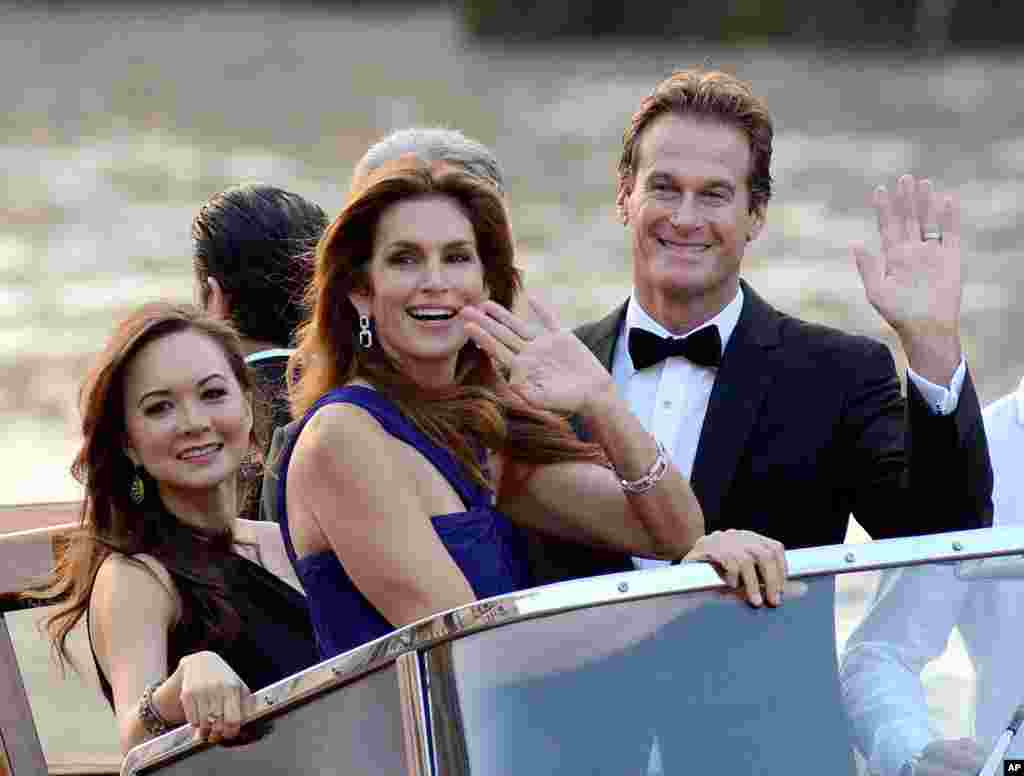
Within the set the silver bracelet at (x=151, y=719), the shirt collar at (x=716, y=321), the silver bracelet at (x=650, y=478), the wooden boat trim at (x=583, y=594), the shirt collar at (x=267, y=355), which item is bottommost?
the silver bracelet at (x=151, y=719)

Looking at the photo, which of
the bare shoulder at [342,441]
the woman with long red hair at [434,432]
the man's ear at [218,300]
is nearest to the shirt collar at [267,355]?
the man's ear at [218,300]

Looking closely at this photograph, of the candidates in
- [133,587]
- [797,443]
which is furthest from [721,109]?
[133,587]

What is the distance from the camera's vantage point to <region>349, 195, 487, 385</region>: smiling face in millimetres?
2826

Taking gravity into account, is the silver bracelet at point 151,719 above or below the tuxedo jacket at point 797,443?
below

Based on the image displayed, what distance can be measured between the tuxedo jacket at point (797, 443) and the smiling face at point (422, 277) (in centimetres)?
47

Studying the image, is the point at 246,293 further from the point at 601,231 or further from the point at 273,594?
the point at 601,231

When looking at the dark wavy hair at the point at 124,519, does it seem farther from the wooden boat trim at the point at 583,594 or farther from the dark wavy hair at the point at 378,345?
the wooden boat trim at the point at 583,594

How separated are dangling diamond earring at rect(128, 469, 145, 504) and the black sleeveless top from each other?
0.49 ft

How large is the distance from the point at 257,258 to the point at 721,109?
3.22ft

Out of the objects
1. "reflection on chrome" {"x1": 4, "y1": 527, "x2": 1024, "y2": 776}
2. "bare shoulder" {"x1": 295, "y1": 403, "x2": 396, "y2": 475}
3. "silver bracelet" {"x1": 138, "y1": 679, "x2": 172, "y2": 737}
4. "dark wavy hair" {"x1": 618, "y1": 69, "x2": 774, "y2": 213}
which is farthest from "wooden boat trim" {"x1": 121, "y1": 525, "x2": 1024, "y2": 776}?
"dark wavy hair" {"x1": 618, "y1": 69, "x2": 774, "y2": 213}

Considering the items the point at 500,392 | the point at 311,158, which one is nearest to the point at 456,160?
the point at 500,392

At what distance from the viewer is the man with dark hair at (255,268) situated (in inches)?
155

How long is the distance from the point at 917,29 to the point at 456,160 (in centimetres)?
2508

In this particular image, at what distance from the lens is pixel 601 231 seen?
590 inches
